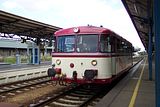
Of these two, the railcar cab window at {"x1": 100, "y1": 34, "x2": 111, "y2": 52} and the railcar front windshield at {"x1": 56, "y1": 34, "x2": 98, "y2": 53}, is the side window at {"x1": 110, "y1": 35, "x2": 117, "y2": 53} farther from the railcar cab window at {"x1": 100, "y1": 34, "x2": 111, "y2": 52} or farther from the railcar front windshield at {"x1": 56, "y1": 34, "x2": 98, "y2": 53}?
the railcar front windshield at {"x1": 56, "y1": 34, "x2": 98, "y2": 53}

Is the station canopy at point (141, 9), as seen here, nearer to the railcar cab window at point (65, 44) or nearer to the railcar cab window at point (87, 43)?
the railcar cab window at point (87, 43)

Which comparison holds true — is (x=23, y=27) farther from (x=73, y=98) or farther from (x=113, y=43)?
(x=73, y=98)

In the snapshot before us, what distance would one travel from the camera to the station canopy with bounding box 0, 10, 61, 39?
62.8ft

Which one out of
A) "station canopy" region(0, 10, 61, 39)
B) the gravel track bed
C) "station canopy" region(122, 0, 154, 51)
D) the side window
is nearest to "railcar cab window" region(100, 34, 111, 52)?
the side window

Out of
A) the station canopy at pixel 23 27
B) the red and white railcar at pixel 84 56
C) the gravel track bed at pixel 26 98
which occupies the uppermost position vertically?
the station canopy at pixel 23 27

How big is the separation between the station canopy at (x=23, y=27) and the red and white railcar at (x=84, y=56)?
6515 mm

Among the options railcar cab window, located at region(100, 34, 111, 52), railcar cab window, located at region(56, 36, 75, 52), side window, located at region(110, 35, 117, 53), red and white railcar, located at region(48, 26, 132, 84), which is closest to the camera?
red and white railcar, located at region(48, 26, 132, 84)

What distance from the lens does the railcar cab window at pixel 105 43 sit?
38.0 feet

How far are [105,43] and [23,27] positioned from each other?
42.6 ft

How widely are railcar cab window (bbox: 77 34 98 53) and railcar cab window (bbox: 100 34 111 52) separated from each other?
0.67 ft

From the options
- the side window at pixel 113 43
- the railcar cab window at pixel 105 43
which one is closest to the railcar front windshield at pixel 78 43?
the railcar cab window at pixel 105 43

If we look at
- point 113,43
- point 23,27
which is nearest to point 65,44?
point 113,43

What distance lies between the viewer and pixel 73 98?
1125cm

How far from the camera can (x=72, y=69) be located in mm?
11758
